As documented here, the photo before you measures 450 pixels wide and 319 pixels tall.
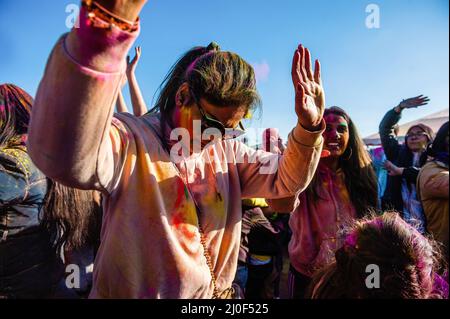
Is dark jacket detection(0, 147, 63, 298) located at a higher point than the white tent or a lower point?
higher

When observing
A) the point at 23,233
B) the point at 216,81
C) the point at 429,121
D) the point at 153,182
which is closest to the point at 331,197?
the point at 216,81

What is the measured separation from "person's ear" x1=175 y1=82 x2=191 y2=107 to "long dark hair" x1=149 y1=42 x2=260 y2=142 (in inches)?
0.6

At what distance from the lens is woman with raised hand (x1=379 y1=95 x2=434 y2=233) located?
3.72 meters

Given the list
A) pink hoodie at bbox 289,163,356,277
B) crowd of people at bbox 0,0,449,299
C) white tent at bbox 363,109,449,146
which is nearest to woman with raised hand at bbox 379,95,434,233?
pink hoodie at bbox 289,163,356,277

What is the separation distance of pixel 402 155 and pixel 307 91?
3651mm

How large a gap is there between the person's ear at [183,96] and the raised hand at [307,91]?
36 centimetres

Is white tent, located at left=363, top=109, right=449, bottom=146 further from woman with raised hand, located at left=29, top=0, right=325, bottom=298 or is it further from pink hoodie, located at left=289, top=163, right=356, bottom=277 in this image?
woman with raised hand, located at left=29, top=0, right=325, bottom=298

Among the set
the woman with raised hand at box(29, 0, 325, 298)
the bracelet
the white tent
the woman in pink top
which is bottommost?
the white tent

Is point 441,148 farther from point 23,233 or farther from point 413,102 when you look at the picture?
point 23,233

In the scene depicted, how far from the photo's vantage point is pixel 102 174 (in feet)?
2.39

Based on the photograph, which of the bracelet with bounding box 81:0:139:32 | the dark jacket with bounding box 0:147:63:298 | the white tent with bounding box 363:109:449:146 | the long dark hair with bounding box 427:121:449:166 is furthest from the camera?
the white tent with bounding box 363:109:449:146
